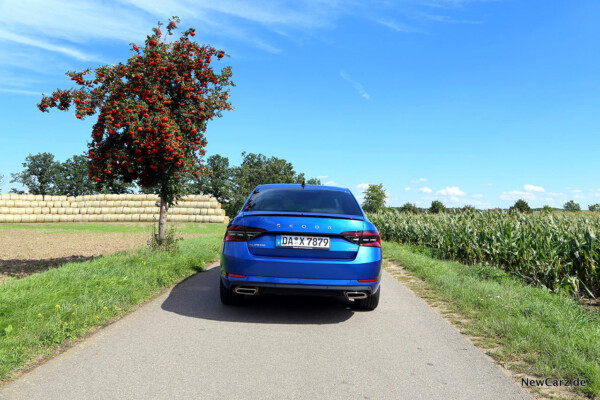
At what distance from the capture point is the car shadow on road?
5.09 m

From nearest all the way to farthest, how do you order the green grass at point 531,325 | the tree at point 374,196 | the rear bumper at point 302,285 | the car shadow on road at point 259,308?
the green grass at point 531,325 < the rear bumper at point 302,285 < the car shadow on road at point 259,308 < the tree at point 374,196

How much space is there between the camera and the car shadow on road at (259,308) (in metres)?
5.09

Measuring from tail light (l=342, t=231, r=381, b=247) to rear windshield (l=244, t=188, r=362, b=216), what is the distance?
436 mm

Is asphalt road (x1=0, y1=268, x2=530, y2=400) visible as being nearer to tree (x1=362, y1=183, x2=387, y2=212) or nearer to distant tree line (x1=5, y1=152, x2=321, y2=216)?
distant tree line (x1=5, y1=152, x2=321, y2=216)

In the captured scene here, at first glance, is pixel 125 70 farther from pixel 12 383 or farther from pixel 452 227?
pixel 452 227

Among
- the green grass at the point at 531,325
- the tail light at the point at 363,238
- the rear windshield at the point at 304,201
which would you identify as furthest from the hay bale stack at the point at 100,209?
the tail light at the point at 363,238

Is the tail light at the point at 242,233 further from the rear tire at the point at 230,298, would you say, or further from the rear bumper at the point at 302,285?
the rear tire at the point at 230,298

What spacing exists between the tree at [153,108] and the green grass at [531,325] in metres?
5.86

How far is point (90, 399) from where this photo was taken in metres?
2.80

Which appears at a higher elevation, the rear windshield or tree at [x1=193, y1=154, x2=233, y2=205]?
tree at [x1=193, y1=154, x2=233, y2=205]

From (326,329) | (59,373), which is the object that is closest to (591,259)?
(326,329)

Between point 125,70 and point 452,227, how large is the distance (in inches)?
410

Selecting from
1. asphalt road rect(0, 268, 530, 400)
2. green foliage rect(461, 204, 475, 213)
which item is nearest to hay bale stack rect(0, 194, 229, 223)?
green foliage rect(461, 204, 475, 213)

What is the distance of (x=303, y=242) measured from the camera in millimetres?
4812
